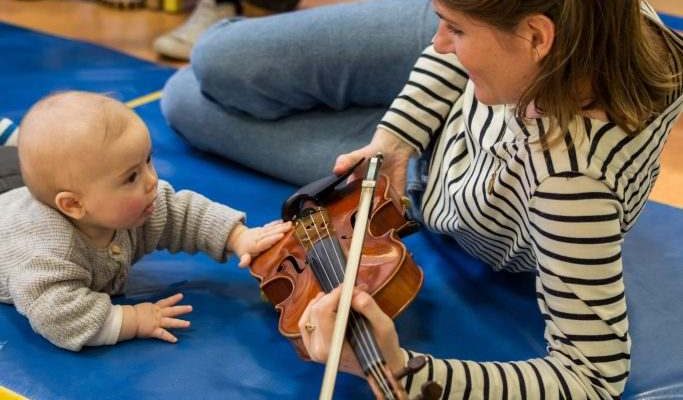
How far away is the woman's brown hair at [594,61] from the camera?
84cm

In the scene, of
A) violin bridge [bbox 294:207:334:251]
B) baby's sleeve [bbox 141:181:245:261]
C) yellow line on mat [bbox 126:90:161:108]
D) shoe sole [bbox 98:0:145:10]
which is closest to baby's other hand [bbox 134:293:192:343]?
baby's sleeve [bbox 141:181:245:261]

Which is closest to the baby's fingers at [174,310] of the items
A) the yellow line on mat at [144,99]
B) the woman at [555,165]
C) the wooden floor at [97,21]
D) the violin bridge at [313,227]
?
the violin bridge at [313,227]

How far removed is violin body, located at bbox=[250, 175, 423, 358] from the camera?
97 cm

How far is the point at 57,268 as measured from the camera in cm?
107

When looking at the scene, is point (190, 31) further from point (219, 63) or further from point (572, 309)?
point (572, 309)

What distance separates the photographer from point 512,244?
114cm

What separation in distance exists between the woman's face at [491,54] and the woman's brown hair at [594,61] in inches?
0.5

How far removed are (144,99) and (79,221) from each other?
912mm

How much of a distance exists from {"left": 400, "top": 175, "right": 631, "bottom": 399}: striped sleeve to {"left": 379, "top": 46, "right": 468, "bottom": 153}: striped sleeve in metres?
0.38

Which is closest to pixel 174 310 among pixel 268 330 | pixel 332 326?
pixel 268 330

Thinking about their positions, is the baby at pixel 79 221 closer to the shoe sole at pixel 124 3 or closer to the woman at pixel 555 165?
the woman at pixel 555 165

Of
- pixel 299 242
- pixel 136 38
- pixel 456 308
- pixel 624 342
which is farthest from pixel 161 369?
pixel 136 38

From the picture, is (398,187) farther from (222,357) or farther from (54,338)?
(54,338)

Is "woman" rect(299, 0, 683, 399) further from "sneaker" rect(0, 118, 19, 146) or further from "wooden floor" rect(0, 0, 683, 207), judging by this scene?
"wooden floor" rect(0, 0, 683, 207)
